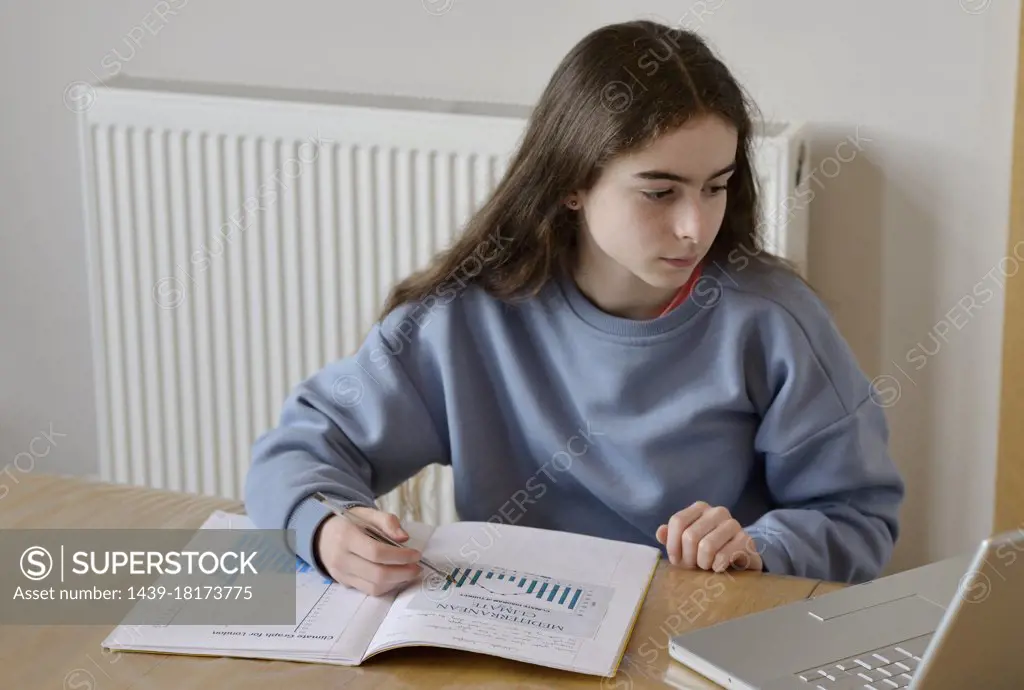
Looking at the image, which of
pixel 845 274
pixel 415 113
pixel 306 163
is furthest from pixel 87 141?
pixel 845 274

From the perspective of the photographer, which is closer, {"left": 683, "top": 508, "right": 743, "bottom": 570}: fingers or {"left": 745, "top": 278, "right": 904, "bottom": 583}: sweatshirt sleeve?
{"left": 683, "top": 508, "right": 743, "bottom": 570}: fingers

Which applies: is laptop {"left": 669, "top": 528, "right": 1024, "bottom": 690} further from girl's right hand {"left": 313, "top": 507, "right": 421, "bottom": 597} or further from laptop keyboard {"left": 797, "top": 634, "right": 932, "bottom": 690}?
girl's right hand {"left": 313, "top": 507, "right": 421, "bottom": 597}

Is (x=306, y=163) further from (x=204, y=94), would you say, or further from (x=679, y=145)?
(x=679, y=145)

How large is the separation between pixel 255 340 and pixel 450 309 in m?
0.91

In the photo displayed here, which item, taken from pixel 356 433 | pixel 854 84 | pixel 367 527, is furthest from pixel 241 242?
pixel 367 527

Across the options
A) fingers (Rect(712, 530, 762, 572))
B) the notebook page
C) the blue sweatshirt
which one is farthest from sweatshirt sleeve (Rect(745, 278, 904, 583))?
the notebook page

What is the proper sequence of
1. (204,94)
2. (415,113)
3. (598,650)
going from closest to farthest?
(598,650) < (415,113) < (204,94)

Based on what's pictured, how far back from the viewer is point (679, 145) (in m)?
1.31

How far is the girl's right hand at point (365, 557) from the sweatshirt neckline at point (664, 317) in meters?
0.35

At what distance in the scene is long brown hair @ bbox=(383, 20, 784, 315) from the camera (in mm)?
1327

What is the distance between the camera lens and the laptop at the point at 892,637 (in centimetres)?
80

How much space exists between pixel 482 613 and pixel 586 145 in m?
0.51

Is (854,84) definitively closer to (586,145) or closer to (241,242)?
(586,145)

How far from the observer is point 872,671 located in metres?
0.98
